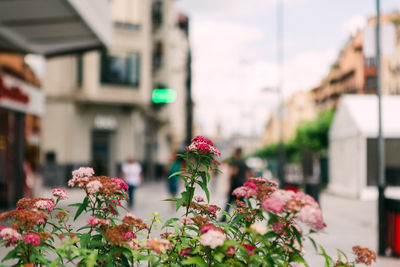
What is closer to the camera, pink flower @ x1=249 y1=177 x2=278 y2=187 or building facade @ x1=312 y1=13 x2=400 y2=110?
pink flower @ x1=249 y1=177 x2=278 y2=187

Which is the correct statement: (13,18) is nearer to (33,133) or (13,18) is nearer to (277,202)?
(33,133)

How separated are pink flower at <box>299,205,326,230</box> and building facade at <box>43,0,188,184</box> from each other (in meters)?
25.6

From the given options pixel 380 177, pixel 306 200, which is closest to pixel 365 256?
pixel 306 200

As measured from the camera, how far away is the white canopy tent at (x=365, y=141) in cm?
2209

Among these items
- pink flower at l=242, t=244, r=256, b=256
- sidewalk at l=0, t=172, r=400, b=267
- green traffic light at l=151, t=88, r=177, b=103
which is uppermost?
green traffic light at l=151, t=88, r=177, b=103

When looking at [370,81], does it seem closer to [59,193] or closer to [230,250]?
[59,193]

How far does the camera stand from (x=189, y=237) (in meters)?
3.31

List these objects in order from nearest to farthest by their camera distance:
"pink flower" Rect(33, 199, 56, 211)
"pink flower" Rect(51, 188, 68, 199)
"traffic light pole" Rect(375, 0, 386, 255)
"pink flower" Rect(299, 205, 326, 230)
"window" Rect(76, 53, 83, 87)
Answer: "pink flower" Rect(299, 205, 326, 230)
"pink flower" Rect(33, 199, 56, 211)
"pink flower" Rect(51, 188, 68, 199)
"traffic light pole" Rect(375, 0, 386, 255)
"window" Rect(76, 53, 83, 87)

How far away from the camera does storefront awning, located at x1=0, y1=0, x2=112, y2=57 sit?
35.1 ft

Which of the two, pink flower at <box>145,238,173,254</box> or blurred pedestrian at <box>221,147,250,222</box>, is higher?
Answer: pink flower at <box>145,238,173,254</box>

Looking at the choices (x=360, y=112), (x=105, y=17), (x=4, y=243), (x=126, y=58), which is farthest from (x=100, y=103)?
(x=4, y=243)

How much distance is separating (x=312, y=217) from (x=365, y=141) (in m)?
20.5

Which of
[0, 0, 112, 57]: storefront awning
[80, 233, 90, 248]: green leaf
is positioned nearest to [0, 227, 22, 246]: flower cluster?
[80, 233, 90, 248]: green leaf

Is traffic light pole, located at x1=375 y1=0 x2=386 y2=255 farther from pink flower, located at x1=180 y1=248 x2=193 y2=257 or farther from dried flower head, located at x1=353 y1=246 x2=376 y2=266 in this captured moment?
pink flower, located at x1=180 y1=248 x2=193 y2=257
